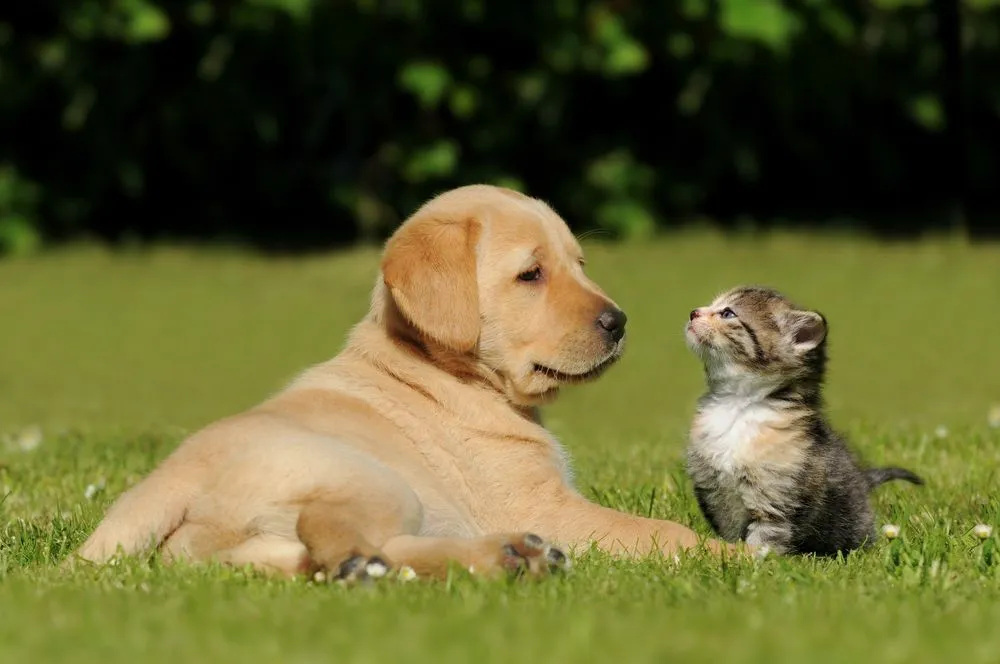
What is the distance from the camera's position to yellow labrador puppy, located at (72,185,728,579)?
4898 mm

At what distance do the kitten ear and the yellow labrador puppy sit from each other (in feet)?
2.27

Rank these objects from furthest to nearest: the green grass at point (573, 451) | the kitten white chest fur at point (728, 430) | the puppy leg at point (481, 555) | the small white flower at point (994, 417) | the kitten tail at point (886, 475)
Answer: the small white flower at point (994, 417), the kitten tail at point (886, 475), the kitten white chest fur at point (728, 430), the puppy leg at point (481, 555), the green grass at point (573, 451)

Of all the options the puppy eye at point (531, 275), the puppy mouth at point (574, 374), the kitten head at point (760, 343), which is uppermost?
the puppy eye at point (531, 275)

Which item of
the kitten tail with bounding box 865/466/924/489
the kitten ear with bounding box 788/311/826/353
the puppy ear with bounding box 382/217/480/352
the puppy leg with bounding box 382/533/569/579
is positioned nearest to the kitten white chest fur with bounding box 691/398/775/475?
the kitten ear with bounding box 788/311/826/353

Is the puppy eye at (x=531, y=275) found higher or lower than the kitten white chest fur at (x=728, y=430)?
higher

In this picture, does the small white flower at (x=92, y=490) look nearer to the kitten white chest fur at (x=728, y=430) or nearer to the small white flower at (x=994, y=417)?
the kitten white chest fur at (x=728, y=430)

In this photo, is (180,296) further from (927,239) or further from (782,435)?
(782,435)

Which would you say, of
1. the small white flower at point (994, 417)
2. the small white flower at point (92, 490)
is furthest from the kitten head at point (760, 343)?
the small white flower at point (994, 417)

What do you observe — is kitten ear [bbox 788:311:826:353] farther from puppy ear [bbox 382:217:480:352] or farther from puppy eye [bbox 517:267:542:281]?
puppy ear [bbox 382:217:480:352]

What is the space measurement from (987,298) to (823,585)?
1097cm

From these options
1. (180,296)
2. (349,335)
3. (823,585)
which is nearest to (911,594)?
(823,585)

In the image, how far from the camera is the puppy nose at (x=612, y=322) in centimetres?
577

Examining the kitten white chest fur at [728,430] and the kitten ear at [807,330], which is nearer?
the kitten white chest fur at [728,430]

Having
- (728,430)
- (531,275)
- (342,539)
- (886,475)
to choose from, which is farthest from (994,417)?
(342,539)
